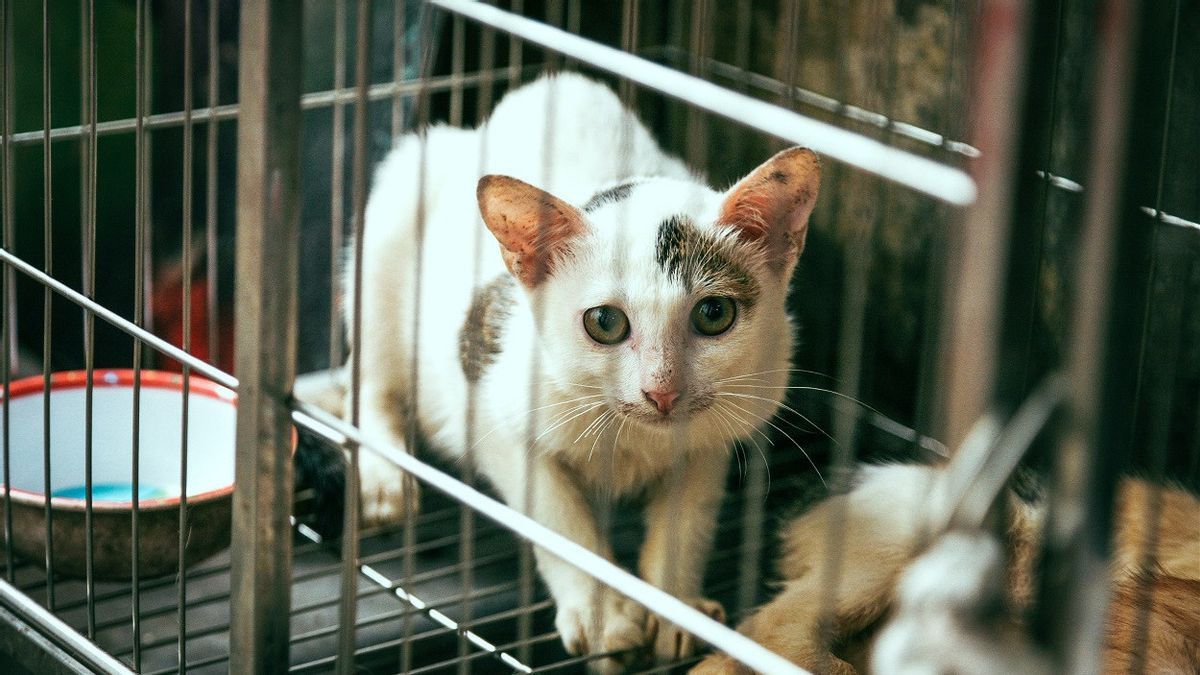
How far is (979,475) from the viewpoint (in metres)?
0.72

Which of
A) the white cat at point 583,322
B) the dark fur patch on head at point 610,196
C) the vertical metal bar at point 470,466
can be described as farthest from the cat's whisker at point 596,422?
the dark fur patch on head at point 610,196

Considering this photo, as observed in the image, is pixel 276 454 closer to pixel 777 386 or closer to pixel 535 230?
pixel 535 230

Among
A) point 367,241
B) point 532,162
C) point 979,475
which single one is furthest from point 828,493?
point 979,475

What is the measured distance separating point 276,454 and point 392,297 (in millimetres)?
726

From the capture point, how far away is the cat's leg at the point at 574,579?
5.48ft

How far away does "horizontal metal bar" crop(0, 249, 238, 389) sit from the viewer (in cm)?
133

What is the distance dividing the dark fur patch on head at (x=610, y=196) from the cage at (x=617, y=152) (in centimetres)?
16

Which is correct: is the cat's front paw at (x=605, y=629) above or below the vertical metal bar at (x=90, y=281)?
below

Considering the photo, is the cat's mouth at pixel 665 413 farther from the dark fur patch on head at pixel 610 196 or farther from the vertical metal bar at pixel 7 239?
the vertical metal bar at pixel 7 239

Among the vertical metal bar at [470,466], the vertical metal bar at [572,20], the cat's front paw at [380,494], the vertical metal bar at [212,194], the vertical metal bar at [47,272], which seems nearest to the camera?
the vertical metal bar at [470,466]

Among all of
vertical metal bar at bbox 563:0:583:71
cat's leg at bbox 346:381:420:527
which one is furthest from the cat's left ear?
vertical metal bar at bbox 563:0:583:71

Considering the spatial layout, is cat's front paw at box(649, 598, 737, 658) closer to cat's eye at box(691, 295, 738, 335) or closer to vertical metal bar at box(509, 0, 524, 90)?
cat's eye at box(691, 295, 738, 335)

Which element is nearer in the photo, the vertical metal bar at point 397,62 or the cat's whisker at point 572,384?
the cat's whisker at point 572,384

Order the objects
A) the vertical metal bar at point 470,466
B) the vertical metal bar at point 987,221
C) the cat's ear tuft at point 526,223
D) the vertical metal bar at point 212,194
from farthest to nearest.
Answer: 1. the vertical metal bar at point 212,194
2. the cat's ear tuft at point 526,223
3. the vertical metal bar at point 470,466
4. the vertical metal bar at point 987,221
